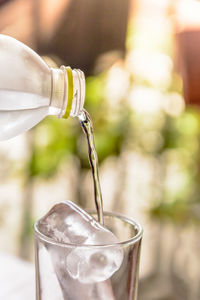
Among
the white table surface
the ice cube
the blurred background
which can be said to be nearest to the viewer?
the ice cube

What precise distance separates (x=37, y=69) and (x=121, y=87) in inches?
50.9

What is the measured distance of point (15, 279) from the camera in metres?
0.80

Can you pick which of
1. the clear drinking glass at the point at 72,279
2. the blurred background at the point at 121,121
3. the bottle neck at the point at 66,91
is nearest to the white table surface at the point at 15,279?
the clear drinking glass at the point at 72,279

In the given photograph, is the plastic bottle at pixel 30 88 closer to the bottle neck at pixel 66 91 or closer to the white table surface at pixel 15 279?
the bottle neck at pixel 66 91

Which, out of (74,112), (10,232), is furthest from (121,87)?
(74,112)

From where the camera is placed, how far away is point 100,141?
1.75 meters

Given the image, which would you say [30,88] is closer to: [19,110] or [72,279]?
[19,110]

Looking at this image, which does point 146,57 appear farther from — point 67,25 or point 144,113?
point 67,25

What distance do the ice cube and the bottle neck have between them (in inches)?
4.7

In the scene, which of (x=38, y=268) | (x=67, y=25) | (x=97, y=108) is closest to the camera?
(x=38, y=268)

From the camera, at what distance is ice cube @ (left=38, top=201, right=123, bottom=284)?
1.55 ft

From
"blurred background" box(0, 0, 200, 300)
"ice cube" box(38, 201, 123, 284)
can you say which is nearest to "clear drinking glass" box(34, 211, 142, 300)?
"ice cube" box(38, 201, 123, 284)

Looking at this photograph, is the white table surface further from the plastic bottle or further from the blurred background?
the blurred background

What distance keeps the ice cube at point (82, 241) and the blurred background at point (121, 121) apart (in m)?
1.20
